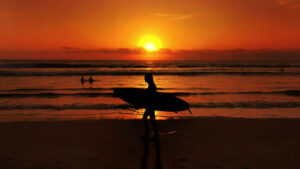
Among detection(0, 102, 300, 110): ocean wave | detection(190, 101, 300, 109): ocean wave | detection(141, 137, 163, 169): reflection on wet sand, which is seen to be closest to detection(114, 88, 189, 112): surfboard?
detection(141, 137, 163, 169): reflection on wet sand

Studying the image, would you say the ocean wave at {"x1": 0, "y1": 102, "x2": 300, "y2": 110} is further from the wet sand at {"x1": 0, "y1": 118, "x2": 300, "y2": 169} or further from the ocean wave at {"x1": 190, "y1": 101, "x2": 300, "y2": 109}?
the wet sand at {"x1": 0, "y1": 118, "x2": 300, "y2": 169}

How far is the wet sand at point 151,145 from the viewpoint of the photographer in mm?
5793

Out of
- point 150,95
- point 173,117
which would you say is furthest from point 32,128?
point 173,117

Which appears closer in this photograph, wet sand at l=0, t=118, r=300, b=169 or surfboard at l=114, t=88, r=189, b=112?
wet sand at l=0, t=118, r=300, b=169

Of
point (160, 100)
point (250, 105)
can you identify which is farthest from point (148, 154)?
point (250, 105)

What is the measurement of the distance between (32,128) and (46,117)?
219cm

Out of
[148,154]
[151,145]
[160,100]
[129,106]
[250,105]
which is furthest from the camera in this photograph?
[250,105]

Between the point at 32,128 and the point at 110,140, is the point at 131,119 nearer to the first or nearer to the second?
the point at 110,140

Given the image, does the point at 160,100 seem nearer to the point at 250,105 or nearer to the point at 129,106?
the point at 129,106

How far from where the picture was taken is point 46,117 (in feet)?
36.1

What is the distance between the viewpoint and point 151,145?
7.08 metres

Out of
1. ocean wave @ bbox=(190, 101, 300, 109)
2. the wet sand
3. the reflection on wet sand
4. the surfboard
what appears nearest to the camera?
the reflection on wet sand

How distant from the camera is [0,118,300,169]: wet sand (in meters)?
5.79

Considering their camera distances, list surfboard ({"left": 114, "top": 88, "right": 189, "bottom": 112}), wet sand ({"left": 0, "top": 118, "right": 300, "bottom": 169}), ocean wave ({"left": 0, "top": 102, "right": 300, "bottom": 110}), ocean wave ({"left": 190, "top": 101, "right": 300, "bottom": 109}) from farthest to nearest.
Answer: ocean wave ({"left": 190, "top": 101, "right": 300, "bottom": 109}), ocean wave ({"left": 0, "top": 102, "right": 300, "bottom": 110}), surfboard ({"left": 114, "top": 88, "right": 189, "bottom": 112}), wet sand ({"left": 0, "top": 118, "right": 300, "bottom": 169})
